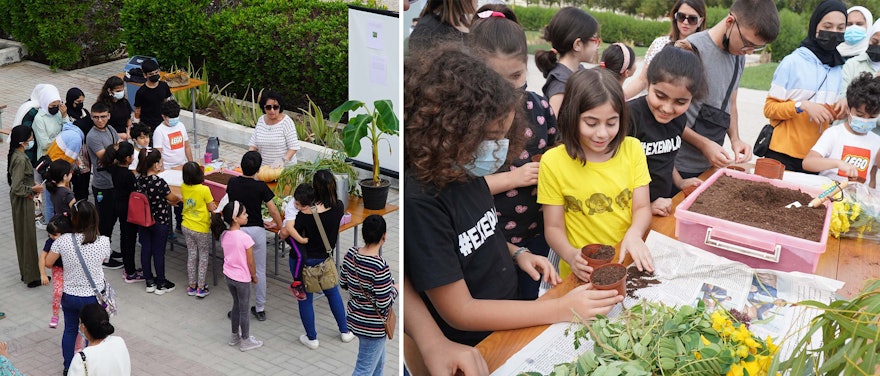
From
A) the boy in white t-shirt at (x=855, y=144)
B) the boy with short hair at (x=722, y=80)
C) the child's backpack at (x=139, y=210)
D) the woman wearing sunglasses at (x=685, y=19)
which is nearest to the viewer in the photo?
the boy in white t-shirt at (x=855, y=144)

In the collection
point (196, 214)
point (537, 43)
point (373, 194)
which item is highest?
point (537, 43)

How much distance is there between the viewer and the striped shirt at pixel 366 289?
352 cm

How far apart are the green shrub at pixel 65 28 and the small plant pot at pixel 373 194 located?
6374mm

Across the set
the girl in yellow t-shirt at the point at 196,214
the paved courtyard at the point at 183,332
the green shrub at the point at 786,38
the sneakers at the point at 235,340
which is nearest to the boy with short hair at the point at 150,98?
the paved courtyard at the point at 183,332

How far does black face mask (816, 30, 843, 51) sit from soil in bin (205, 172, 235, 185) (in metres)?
4.03

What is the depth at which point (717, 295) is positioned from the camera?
57.4 inches

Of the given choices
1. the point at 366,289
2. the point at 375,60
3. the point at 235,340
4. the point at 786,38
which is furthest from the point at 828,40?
the point at 375,60

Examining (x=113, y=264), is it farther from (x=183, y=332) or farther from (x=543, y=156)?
(x=543, y=156)

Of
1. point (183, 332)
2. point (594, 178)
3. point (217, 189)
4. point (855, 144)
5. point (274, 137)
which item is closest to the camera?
point (855, 144)

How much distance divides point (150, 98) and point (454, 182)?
5.57 meters

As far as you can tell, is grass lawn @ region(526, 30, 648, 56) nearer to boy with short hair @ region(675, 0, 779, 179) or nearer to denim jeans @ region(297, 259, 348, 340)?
boy with short hair @ region(675, 0, 779, 179)

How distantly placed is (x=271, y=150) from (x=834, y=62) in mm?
4209

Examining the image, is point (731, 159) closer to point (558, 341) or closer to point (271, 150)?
point (558, 341)

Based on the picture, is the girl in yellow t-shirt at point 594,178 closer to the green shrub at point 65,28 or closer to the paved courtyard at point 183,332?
the paved courtyard at point 183,332
